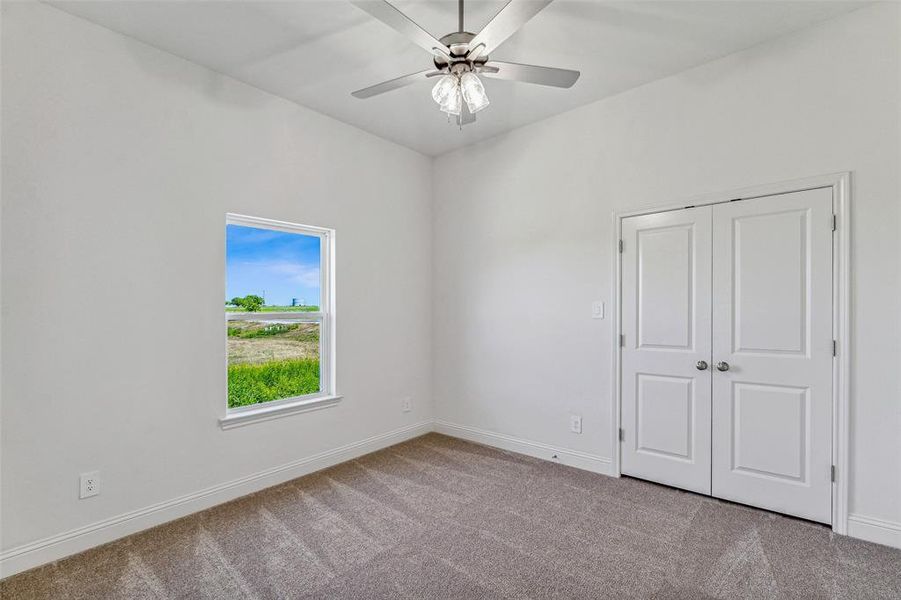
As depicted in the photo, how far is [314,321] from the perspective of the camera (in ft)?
11.4

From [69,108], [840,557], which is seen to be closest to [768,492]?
[840,557]

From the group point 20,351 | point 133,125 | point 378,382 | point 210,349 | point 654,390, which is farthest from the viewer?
point 378,382

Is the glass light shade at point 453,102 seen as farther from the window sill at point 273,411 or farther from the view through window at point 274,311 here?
the window sill at point 273,411

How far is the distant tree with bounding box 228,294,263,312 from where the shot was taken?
118 inches

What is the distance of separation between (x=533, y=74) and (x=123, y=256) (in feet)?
7.76

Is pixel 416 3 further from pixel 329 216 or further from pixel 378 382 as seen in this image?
pixel 378 382

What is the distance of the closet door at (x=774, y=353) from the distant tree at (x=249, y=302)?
3095mm

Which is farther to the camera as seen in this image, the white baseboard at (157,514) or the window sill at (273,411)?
the window sill at (273,411)

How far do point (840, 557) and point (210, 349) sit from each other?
11.9 ft

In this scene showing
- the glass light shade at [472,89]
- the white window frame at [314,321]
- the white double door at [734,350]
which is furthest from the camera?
the white window frame at [314,321]

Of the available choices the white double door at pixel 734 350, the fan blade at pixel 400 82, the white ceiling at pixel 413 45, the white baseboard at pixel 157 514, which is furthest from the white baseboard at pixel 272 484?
the white ceiling at pixel 413 45

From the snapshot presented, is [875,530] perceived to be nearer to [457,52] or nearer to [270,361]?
[457,52]

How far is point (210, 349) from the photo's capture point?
276 cm

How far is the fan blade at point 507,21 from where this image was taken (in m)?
1.55
